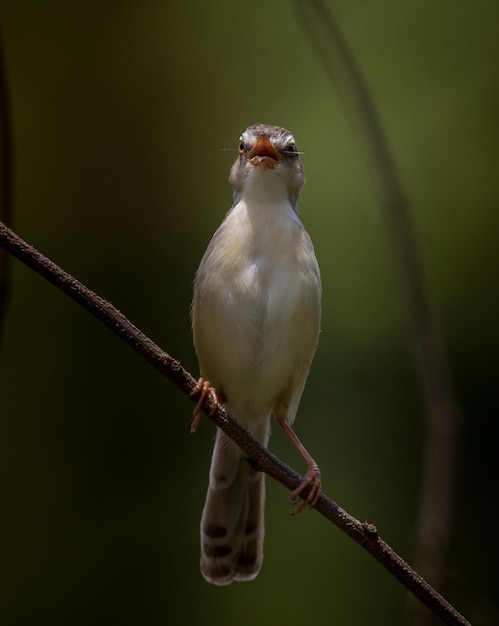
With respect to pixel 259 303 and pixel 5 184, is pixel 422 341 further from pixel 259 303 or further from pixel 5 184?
pixel 5 184

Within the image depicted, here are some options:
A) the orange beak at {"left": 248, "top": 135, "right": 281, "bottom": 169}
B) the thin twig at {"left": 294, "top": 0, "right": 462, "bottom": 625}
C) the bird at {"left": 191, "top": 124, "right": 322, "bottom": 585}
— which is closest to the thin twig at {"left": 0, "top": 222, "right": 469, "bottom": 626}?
the thin twig at {"left": 294, "top": 0, "right": 462, "bottom": 625}

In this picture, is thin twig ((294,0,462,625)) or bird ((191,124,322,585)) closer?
thin twig ((294,0,462,625))

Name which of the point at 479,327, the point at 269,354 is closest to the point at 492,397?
the point at 479,327

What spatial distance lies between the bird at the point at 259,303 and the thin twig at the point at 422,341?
0.50 metres

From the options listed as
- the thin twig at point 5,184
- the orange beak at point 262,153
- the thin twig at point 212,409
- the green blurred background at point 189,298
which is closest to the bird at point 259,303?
the orange beak at point 262,153

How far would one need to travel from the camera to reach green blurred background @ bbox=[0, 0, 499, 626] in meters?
5.40

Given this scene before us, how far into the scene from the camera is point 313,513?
18.0 feet

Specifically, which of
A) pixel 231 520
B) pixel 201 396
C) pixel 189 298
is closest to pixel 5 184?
pixel 201 396

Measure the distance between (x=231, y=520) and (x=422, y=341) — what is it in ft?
5.95

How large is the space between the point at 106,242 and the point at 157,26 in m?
1.45

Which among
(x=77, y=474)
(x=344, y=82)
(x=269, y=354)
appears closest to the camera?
(x=344, y=82)

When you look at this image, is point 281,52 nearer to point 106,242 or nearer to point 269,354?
point 106,242

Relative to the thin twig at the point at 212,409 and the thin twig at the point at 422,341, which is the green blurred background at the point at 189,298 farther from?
the thin twig at the point at 212,409

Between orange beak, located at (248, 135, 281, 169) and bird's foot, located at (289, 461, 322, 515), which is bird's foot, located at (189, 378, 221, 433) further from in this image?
orange beak, located at (248, 135, 281, 169)
